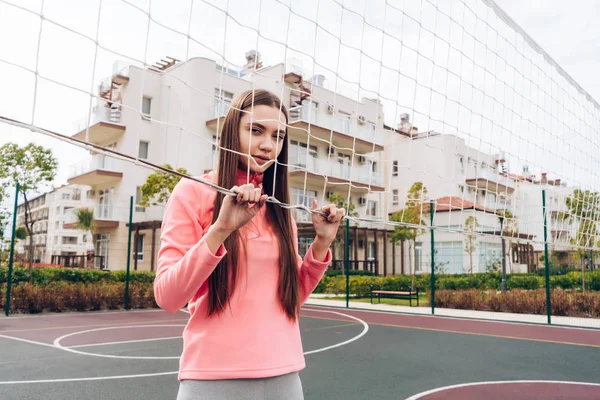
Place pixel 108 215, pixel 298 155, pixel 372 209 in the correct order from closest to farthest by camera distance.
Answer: pixel 298 155
pixel 108 215
pixel 372 209

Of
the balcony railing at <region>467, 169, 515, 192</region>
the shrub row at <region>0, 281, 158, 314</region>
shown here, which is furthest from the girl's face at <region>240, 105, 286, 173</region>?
the shrub row at <region>0, 281, 158, 314</region>

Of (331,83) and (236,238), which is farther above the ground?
(331,83)

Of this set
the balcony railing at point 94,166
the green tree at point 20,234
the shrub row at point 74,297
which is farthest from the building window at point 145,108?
the balcony railing at point 94,166

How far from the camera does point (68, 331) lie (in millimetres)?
7777

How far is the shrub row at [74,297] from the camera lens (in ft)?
33.2

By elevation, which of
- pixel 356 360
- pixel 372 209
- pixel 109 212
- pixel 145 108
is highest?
pixel 372 209

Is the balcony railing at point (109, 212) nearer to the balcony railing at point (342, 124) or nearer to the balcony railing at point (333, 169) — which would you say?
the balcony railing at point (333, 169)

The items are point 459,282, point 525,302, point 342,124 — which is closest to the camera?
point 342,124

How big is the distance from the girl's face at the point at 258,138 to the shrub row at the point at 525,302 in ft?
35.6

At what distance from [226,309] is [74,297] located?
1088cm

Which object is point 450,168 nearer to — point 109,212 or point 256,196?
point 256,196

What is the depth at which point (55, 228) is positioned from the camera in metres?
47.1

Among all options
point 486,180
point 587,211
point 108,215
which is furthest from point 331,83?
point 108,215

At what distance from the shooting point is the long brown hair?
3.98ft
